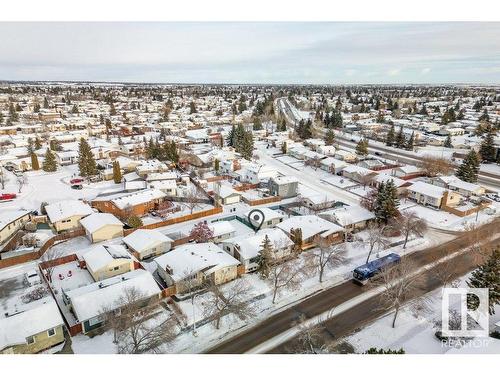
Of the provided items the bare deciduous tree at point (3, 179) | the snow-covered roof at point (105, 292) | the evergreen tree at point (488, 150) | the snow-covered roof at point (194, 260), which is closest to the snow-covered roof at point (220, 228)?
the snow-covered roof at point (194, 260)

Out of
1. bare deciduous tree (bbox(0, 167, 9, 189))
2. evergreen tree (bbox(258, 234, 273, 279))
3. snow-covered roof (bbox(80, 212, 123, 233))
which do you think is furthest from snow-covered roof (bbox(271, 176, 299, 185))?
bare deciduous tree (bbox(0, 167, 9, 189))

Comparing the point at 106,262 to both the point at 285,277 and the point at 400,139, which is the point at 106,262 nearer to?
the point at 285,277

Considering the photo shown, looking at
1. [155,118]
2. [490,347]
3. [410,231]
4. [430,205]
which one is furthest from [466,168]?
[155,118]

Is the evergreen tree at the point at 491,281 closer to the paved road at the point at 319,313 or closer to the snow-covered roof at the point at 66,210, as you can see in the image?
the paved road at the point at 319,313

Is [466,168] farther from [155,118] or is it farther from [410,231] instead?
[155,118]

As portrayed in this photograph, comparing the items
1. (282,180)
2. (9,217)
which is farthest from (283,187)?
(9,217)

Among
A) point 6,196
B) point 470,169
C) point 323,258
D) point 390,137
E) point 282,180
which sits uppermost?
point 390,137
